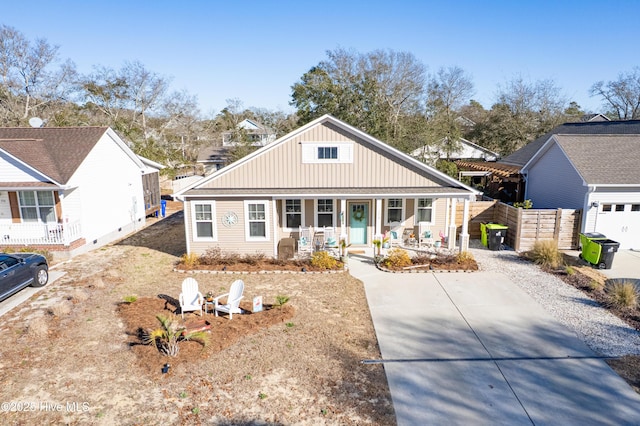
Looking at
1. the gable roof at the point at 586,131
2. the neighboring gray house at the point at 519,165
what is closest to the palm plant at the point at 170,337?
the neighboring gray house at the point at 519,165

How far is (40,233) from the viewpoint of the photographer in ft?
50.2

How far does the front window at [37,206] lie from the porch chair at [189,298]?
395 inches

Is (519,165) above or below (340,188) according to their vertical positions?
above

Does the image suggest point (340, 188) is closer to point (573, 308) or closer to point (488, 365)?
point (573, 308)

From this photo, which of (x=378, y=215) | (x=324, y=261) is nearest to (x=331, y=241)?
(x=324, y=261)

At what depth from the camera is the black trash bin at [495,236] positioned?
15.5 m

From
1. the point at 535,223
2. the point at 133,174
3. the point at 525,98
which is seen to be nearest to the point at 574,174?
the point at 535,223

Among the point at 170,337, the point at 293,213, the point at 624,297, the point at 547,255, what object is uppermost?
the point at 293,213

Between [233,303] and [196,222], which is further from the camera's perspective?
[196,222]

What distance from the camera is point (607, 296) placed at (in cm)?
1044

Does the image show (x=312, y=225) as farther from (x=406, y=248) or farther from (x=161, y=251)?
(x=161, y=251)

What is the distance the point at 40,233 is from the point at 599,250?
69.6ft

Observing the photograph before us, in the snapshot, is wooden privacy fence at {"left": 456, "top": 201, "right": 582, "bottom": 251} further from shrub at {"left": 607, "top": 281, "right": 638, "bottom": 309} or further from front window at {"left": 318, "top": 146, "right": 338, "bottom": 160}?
front window at {"left": 318, "top": 146, "right": 338, "bottom": 160}

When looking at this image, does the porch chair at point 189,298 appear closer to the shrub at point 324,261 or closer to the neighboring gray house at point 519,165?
the shrub at point 324,261
